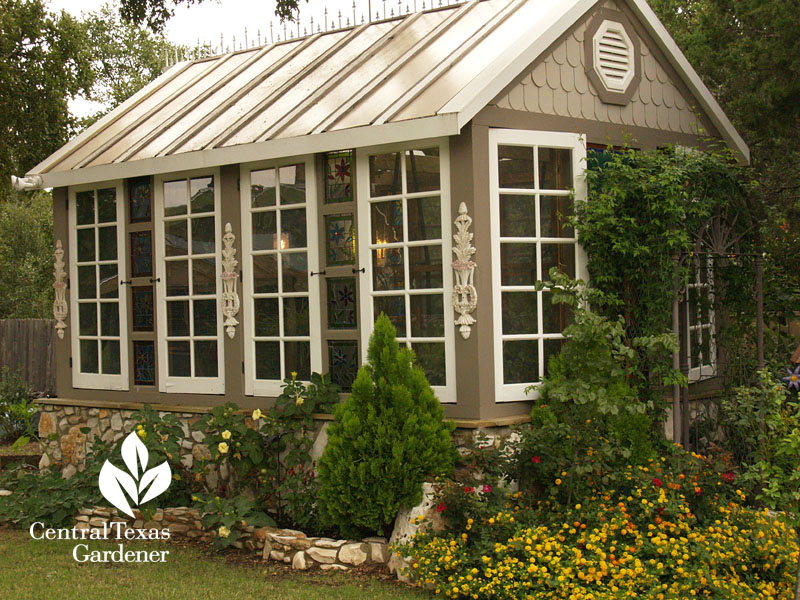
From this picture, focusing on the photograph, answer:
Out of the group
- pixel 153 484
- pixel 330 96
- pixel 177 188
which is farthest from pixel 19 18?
pixel 153 484

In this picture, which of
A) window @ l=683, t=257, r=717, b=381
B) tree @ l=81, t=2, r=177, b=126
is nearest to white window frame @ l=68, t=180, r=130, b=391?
window @ l=683, t=257, r=717, b=381

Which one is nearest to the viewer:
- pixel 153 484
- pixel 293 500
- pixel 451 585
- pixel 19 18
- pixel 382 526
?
pixel 451 585

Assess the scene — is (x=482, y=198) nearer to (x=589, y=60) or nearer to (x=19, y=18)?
(x=589, y=60)

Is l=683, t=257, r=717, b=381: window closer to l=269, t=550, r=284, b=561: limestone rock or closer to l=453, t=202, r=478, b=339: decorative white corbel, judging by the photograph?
l=453, t=202, r=478, b=339: decorative white corbel

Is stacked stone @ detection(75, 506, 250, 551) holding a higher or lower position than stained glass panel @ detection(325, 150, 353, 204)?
lower

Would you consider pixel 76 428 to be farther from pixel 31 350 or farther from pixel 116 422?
pixel 31 350

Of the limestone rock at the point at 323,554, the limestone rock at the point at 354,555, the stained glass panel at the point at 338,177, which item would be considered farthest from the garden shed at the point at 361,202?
the limestone rock at the point at 323,554

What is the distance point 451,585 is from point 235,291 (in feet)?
12.3

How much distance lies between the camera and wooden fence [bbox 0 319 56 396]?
16.0 metres

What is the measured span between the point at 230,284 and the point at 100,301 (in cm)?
182

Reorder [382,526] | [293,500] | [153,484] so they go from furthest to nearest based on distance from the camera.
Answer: [153,484]
[293,500]
[382,526]

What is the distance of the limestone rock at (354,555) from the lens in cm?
684

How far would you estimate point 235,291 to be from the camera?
8.73 meters

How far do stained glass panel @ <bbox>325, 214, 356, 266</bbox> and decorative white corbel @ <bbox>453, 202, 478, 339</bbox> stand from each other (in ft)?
3.49
